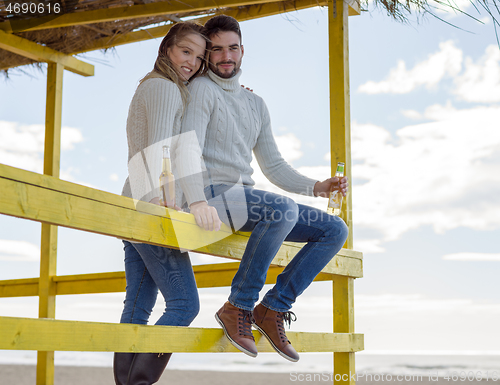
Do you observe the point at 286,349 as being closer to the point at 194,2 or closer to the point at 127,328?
the point at 127,328

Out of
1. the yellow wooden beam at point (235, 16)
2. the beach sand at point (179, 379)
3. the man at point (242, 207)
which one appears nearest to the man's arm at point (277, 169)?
the man at point (242, 207)

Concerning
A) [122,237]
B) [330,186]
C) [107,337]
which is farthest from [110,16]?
[107,337]

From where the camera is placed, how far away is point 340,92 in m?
3.68

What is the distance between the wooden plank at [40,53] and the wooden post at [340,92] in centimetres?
252

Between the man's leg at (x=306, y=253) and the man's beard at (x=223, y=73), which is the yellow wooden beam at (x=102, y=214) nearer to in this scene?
the man's leg at (x=306, y=253)

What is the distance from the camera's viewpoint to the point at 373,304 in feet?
41.2

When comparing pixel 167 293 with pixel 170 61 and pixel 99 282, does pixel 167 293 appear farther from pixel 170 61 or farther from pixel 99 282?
pixel 99 282

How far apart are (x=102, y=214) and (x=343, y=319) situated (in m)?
2.09

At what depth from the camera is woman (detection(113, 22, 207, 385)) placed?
209 centimetres

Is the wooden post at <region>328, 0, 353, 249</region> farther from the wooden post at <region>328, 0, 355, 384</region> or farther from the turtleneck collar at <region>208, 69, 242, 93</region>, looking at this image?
the turtleneck collar at <region>208, 69, 242, 93</region>

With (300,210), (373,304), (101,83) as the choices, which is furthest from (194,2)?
(373,304)

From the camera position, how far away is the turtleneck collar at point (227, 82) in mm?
2420

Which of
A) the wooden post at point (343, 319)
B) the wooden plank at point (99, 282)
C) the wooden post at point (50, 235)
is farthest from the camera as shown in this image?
the wooden post at point (50, 235)

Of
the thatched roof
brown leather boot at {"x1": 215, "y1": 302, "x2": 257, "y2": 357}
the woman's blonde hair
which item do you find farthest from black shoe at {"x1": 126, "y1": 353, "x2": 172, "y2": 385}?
the thatched roof
